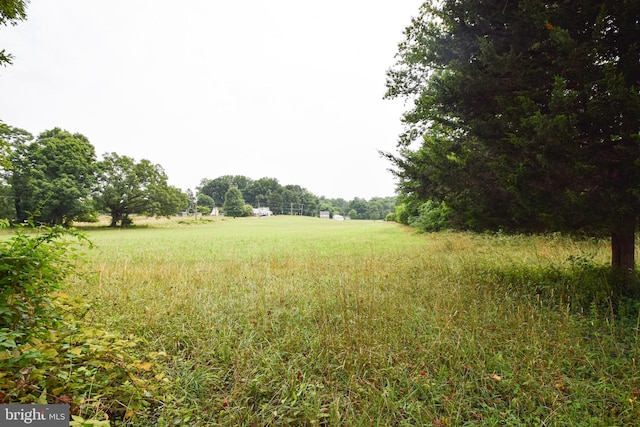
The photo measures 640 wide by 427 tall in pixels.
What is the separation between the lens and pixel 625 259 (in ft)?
15.8

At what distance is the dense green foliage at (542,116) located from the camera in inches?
147

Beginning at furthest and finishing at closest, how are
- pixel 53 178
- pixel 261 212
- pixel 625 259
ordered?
pixel 261 212 < pixel 53 178 < pixel 625 259

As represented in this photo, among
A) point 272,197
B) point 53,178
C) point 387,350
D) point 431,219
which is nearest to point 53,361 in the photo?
point 387,350

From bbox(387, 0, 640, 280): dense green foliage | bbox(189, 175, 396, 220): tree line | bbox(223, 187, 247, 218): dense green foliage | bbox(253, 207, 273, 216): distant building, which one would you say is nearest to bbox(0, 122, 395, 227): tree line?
bbox(387, 0, 640, 280): dense green foliage

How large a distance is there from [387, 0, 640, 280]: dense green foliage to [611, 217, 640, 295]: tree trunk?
2 cm

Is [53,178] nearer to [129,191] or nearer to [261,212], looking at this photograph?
[129,191]

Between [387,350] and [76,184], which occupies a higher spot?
[76,184]

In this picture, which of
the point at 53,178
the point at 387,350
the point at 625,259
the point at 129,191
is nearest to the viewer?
the point at 387,350

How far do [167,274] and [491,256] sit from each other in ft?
29.8

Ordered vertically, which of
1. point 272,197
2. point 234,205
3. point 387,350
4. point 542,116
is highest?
point 272,197

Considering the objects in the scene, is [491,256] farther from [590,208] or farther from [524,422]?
[524,422]

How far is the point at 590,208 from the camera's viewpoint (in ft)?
12.9

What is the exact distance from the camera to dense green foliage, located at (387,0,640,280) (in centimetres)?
374

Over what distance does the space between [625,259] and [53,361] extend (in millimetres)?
7979
